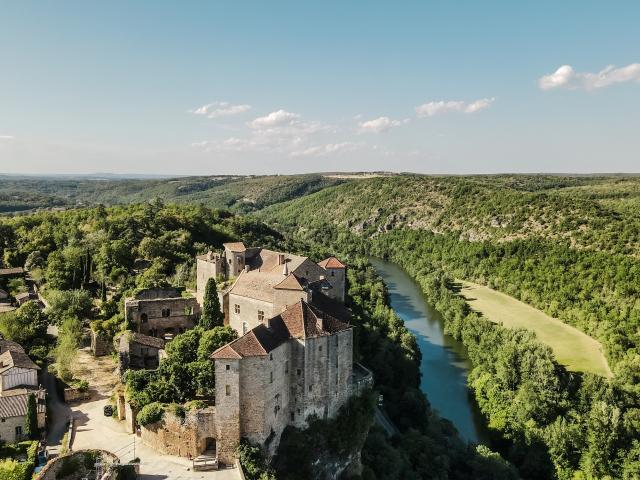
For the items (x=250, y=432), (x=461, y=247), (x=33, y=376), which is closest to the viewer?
(x=250, y=432)

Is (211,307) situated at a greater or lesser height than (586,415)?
greater

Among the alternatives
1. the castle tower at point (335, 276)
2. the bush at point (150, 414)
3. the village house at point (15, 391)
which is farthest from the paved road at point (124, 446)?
the castle tower at point (335, 276)

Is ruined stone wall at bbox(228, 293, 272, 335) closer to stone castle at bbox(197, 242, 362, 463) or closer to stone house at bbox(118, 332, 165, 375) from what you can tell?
stone castle at bbox(197, 242, 362, 463)

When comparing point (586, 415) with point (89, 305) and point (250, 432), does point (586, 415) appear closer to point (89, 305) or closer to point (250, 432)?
point (250, 432)

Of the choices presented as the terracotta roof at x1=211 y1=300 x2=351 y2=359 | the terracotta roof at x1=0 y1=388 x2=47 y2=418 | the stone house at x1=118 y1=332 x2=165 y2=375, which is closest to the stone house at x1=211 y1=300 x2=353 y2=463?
the terracotta roof at x1=211 y1=300 x2=351 y2=359

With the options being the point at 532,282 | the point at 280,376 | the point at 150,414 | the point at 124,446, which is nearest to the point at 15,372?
the point at 124,446

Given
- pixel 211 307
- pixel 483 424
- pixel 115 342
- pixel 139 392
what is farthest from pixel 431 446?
pixel 115 342
